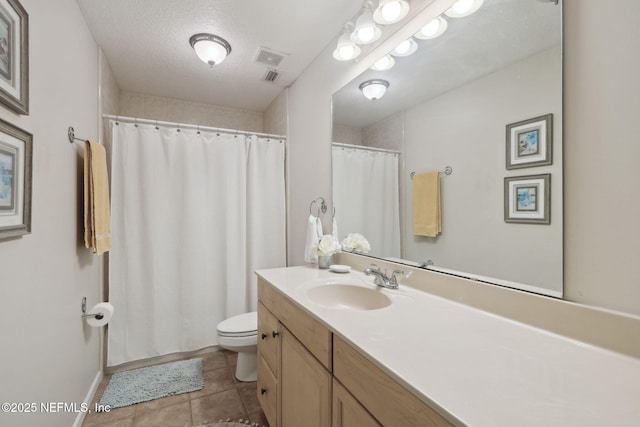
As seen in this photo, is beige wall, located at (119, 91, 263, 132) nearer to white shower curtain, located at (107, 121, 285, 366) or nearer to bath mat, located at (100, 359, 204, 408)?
white shower curtain, located at (107, 121, 285, 366)

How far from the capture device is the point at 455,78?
3.76 feet

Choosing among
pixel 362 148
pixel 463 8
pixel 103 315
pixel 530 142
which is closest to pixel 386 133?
pixel 362 148

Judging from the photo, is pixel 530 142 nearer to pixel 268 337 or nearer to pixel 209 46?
pixel 268 337

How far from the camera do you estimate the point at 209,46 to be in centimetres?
183

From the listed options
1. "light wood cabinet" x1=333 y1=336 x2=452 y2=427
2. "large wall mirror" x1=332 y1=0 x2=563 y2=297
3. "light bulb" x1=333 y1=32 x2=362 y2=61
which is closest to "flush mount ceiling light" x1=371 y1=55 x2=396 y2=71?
"large wall mirror" x1=332 y1=0 x2=563 y2=297

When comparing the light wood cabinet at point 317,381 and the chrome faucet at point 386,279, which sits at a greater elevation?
the chrome faucet at point 386,279

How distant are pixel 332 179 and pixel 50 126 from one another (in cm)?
145

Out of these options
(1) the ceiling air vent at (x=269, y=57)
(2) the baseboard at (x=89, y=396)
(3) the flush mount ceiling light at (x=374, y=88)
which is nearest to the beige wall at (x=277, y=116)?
(1) the ceiling air vent at (x=269, y=57)

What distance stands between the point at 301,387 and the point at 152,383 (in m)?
1.49

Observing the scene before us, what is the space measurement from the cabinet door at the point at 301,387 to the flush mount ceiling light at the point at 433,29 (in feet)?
4.66

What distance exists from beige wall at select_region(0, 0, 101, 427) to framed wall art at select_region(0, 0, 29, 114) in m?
0.06

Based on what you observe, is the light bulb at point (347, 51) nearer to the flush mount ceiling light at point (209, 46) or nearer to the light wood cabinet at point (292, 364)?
the flush mount ceiling light at point (209, 46)

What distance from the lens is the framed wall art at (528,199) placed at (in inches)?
33.2

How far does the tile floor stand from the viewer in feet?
5.12
